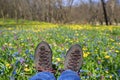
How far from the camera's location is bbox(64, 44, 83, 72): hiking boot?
2.64m

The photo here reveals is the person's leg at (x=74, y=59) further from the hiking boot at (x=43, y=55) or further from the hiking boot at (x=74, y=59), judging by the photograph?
the hiking boot at (x=43, y=55)

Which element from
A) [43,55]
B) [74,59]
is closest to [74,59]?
[74,59]

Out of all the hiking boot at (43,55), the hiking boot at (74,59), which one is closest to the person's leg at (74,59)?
the hiking boot at (74,59)

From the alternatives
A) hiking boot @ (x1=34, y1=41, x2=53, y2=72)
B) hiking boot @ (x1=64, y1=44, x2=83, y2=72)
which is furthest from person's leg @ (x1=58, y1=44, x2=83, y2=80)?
hiking boot @ (x1=34, y1=41, x2=53, y2=72)

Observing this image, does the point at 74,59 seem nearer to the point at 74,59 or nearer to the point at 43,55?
the point at 74,59

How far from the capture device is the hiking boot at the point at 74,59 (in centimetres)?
264

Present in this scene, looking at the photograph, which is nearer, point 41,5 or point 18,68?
point 18,68

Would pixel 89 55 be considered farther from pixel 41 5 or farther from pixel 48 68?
pixel 41 5

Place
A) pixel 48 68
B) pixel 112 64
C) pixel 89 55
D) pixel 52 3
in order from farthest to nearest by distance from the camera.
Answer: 1. pixel 52 3
2. pixel 89 55
3. pixel 112 64
4. pixel 48 68

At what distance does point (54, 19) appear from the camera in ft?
160

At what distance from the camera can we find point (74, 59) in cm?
266

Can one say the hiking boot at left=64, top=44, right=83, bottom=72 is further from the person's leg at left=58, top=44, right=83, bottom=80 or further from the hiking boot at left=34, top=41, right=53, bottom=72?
the hiking boot at left=34, top=41, right=53, bottom=72

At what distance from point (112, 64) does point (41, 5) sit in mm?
48862

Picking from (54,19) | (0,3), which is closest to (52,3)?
(54,19)
